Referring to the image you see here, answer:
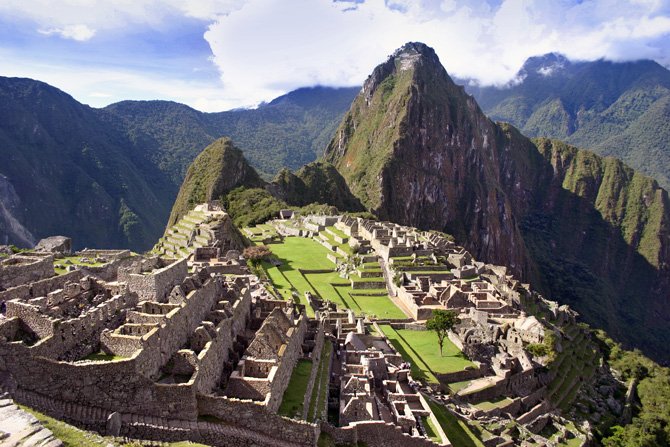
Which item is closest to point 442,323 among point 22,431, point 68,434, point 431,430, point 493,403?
point 493,403

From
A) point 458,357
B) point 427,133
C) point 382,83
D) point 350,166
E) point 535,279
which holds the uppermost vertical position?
point 382,83

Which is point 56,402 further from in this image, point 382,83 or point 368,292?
point 382,83

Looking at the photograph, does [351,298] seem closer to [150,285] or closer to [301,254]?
[301,254]

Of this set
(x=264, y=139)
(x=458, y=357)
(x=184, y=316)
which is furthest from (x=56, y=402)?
(x=264, y=139)

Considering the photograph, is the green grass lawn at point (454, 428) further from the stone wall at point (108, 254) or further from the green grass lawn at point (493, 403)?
the stone wall at point (108, 254)

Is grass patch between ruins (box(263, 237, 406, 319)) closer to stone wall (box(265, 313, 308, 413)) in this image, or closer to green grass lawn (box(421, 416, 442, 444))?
stone wall (box(265, 313, 308, 413))
